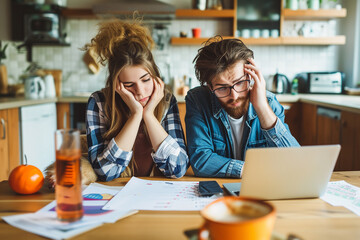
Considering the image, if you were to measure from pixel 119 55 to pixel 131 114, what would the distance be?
0.24m

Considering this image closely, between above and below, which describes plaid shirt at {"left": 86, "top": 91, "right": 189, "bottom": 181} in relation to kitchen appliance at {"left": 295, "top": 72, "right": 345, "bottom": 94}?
below

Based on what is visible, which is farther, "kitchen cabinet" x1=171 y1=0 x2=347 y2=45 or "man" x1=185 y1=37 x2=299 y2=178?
"kitchen cabinet" x1=171 y1=0 x2=347 y2=45

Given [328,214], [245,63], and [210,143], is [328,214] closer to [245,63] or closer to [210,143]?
[210,143]

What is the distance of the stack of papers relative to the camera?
692 mm

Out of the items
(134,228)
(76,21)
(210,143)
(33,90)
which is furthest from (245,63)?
(76,21)

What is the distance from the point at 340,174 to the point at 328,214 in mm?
441

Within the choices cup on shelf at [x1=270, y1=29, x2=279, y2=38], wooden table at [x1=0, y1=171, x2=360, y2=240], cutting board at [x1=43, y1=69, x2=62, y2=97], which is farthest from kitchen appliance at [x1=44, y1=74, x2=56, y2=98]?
wooden table at [x1=0, y1=171, x2=360, y2=240]

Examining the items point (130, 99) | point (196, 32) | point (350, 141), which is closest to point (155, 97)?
point (130, 99)

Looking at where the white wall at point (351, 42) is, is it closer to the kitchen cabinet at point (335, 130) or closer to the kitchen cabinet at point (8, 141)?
the kitchen cabinet at point (335, 130)

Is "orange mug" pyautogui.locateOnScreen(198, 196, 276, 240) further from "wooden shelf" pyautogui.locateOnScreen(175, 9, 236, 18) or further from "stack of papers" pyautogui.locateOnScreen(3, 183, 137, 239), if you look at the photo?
"wooden shelf" pyautogui.locateOnScreen(175, 9, 236, 18)

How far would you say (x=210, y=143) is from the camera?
56.1 inches

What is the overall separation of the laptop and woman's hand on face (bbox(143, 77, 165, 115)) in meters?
0.62

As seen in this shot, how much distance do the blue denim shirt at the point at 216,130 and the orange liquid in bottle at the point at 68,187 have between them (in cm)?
63

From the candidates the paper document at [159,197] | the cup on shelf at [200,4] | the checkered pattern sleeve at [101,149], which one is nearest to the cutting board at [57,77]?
the cup on shelf at [200,4]
